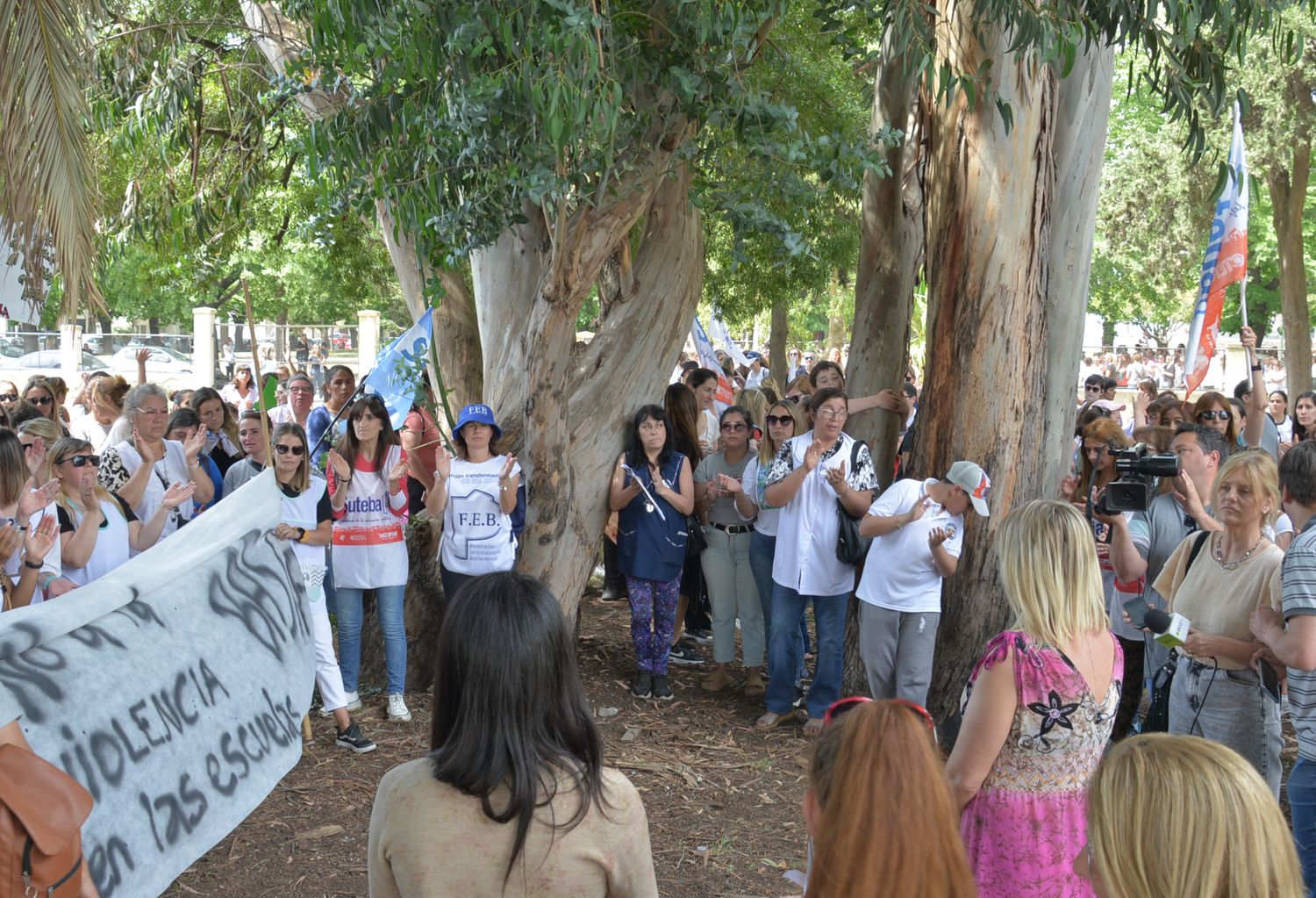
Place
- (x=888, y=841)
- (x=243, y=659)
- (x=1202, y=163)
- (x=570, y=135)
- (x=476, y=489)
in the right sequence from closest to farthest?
(x=888, y=841)
(x=243, y=659)
(x=570, y=135)
(x=476, y=489)
(x=1202, y=163)

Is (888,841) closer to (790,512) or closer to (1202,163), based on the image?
(790,512)

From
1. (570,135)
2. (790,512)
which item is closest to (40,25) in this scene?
(570,135)

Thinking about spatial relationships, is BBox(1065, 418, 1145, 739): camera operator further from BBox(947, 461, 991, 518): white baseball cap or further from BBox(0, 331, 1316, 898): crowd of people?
BBox(947, 461, 991, 518): white baseball cap

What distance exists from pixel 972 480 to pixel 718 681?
2.59 m

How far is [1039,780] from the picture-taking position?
11.3 feet

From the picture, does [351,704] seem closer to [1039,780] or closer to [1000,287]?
[1000,287]

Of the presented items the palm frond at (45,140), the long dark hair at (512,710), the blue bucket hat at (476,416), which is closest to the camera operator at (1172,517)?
the blue bucket hat at (476,416)

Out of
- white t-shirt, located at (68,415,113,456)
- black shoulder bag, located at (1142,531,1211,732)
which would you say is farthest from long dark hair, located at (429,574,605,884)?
white t-shirt, located at (68,415,113,456)

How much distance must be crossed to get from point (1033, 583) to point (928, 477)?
3.73 m

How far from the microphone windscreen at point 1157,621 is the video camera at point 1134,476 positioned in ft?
4.45

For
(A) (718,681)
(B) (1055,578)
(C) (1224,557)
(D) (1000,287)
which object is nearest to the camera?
(B) (1055,578)

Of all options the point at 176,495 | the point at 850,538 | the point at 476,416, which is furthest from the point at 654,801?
the point at 176,495

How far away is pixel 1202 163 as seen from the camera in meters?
19.8

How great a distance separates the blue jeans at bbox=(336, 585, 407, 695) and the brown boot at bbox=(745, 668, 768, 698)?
231 centimetres
